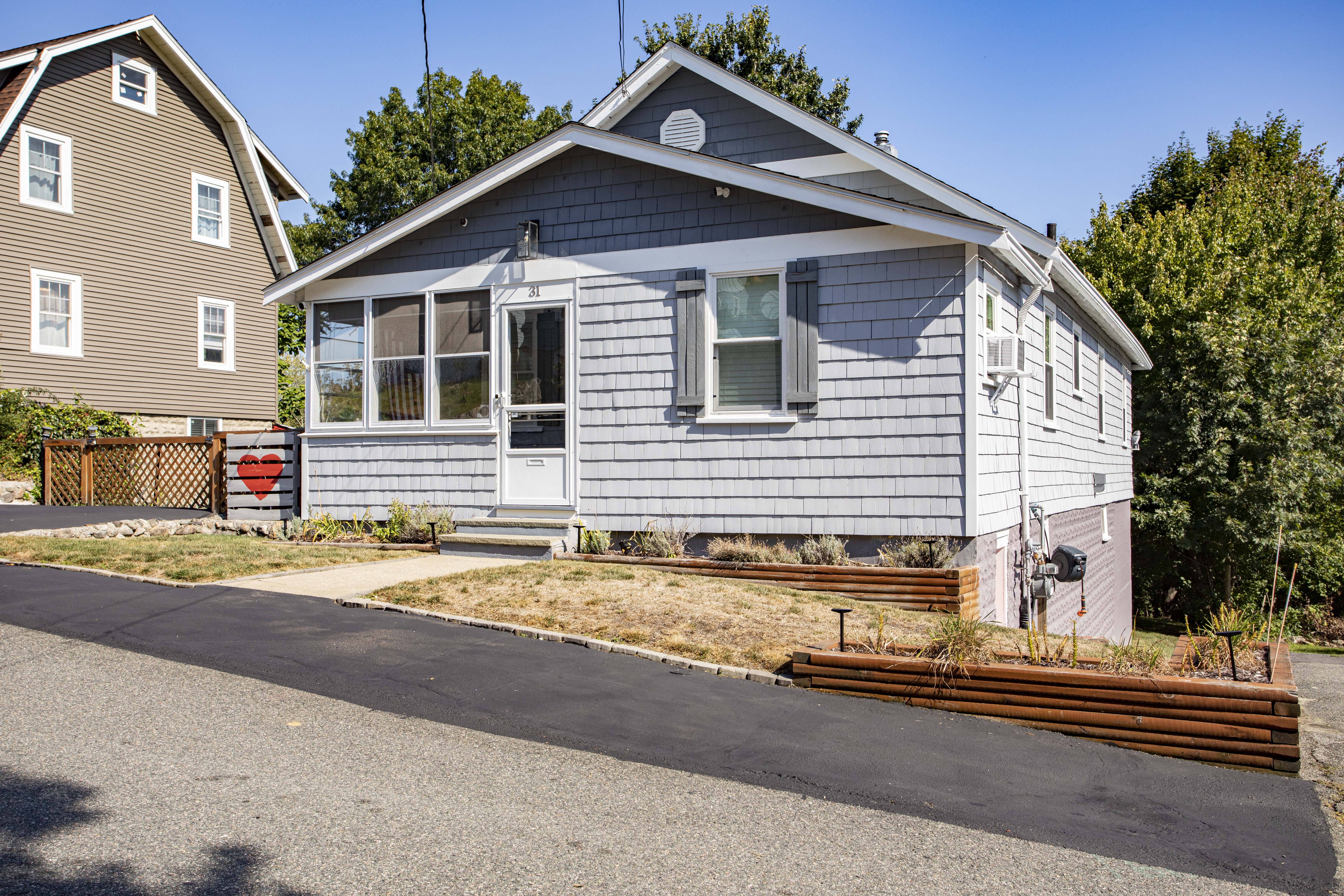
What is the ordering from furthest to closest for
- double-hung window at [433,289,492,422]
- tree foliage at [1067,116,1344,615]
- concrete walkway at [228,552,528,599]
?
tree foliage at [1067,116,1344,615]
double-hung window at [433,289,492,422]
concrete walkway at [228,552,528,599]

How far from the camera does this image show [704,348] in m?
10.5

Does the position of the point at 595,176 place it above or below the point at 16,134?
below

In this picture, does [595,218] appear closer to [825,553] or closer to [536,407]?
[536,407]

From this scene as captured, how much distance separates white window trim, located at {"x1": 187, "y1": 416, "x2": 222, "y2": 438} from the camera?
22297 millimetres

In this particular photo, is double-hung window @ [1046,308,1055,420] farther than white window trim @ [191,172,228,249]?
No

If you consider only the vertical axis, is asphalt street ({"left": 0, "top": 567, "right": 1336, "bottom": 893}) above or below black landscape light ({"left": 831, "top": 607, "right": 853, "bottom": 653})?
below

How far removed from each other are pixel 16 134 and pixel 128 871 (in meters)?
20.4

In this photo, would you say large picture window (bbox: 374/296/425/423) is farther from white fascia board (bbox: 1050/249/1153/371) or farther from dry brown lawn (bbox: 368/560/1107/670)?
white fascia board (bbox: 1050/249/1153/371)

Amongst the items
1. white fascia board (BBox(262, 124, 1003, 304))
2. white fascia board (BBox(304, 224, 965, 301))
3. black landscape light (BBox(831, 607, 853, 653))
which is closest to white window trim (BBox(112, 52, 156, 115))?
white fascia board (BBox(262, 124, 1003, 304))

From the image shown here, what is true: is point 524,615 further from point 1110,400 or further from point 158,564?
point 1110,400

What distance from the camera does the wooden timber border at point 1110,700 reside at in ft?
17.3

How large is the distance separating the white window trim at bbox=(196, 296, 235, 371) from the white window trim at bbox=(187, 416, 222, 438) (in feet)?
0.44

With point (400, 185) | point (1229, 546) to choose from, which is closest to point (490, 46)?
point (1229, 546)

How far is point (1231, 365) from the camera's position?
2202 centimetres
